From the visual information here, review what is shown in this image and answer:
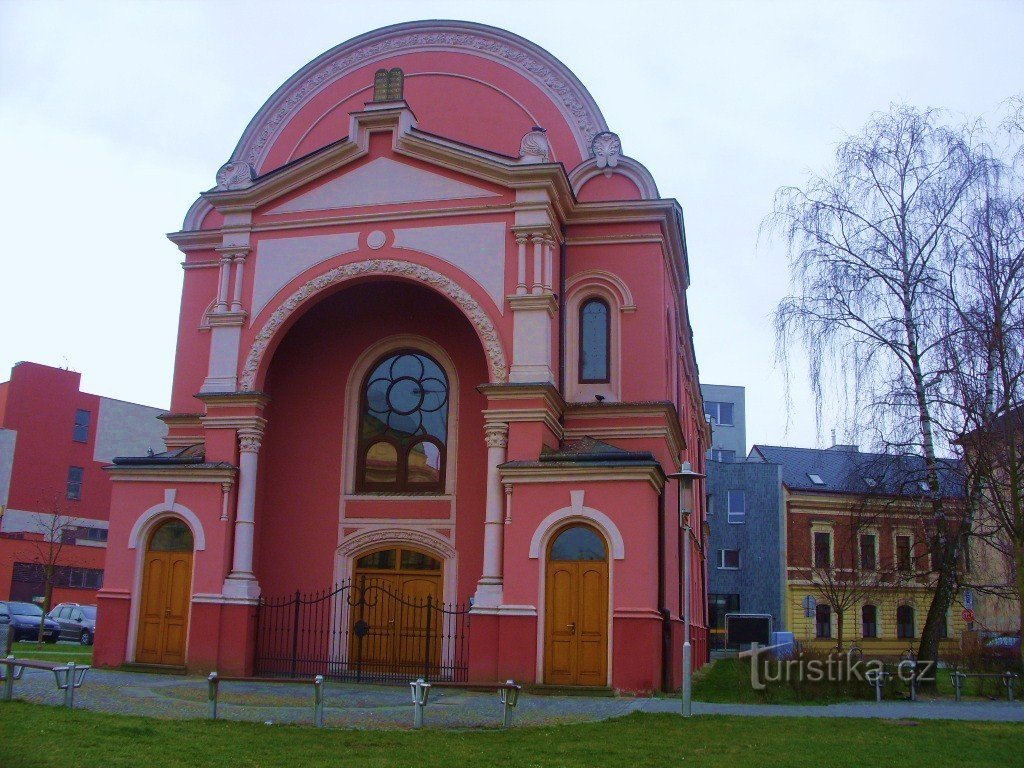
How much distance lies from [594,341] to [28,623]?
71.3 feet

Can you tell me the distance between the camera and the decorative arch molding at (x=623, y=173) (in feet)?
73.6

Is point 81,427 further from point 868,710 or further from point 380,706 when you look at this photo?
point 868,710

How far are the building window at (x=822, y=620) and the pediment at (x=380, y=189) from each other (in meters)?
33.8

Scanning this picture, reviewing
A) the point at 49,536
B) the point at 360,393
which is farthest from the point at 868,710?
the point at 49,536

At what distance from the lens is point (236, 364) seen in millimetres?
21500

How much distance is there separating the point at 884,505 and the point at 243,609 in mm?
12658

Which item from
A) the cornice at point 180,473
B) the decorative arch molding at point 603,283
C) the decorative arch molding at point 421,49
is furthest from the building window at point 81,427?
the decorative arch molding at point 603,283

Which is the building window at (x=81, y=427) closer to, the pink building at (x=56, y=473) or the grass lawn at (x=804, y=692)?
the pink building at (x=56, y=473)

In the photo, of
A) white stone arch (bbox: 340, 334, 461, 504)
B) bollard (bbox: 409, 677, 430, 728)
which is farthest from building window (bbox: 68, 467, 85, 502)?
bollard (bbox: 409, 677, 430, 728)

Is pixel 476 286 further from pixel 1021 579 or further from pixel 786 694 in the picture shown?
pixel 1021 579

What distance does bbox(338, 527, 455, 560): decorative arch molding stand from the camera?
2172 centimetres

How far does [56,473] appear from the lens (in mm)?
49469

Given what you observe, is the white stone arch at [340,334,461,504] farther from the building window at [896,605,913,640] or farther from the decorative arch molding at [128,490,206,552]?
the building window at [896,605,913,640]

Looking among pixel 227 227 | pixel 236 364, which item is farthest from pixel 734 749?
pixel 227 227
